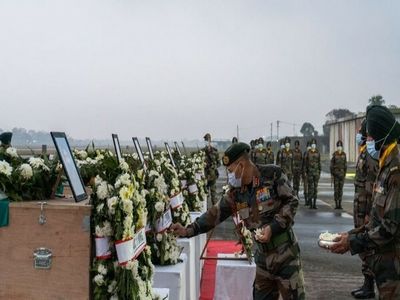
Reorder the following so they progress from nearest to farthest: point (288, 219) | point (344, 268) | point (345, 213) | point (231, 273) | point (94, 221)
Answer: point (94, 221) → point (288, 219) → point (231, 273) → point (344, 268) → point (345, 213)

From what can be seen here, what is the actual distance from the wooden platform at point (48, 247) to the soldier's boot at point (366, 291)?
4.61 meters

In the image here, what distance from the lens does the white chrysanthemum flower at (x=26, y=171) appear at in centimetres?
314

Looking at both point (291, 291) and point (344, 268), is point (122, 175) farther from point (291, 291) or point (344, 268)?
point (344, 268)

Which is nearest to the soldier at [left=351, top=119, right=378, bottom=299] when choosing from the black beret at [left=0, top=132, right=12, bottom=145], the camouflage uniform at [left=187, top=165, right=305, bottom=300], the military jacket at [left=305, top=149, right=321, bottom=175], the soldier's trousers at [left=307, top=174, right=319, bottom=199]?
the camouflage uniform at [left=187, top=165, right=305, bottom=300]

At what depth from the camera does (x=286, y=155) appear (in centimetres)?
1914

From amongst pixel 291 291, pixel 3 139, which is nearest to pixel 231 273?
pixel 291 291

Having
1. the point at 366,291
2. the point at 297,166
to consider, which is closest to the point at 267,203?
the point at 366,291

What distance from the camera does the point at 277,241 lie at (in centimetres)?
410

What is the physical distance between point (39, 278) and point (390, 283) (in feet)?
7.70

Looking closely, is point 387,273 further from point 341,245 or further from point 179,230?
point 179,230

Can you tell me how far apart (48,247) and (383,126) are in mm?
2383

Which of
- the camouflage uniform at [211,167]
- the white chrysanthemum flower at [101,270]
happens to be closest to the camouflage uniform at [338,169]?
the camouflage uniform at [211,167]

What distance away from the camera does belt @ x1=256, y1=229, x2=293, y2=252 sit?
13.4 ft

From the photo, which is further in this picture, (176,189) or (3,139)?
(3,139)
